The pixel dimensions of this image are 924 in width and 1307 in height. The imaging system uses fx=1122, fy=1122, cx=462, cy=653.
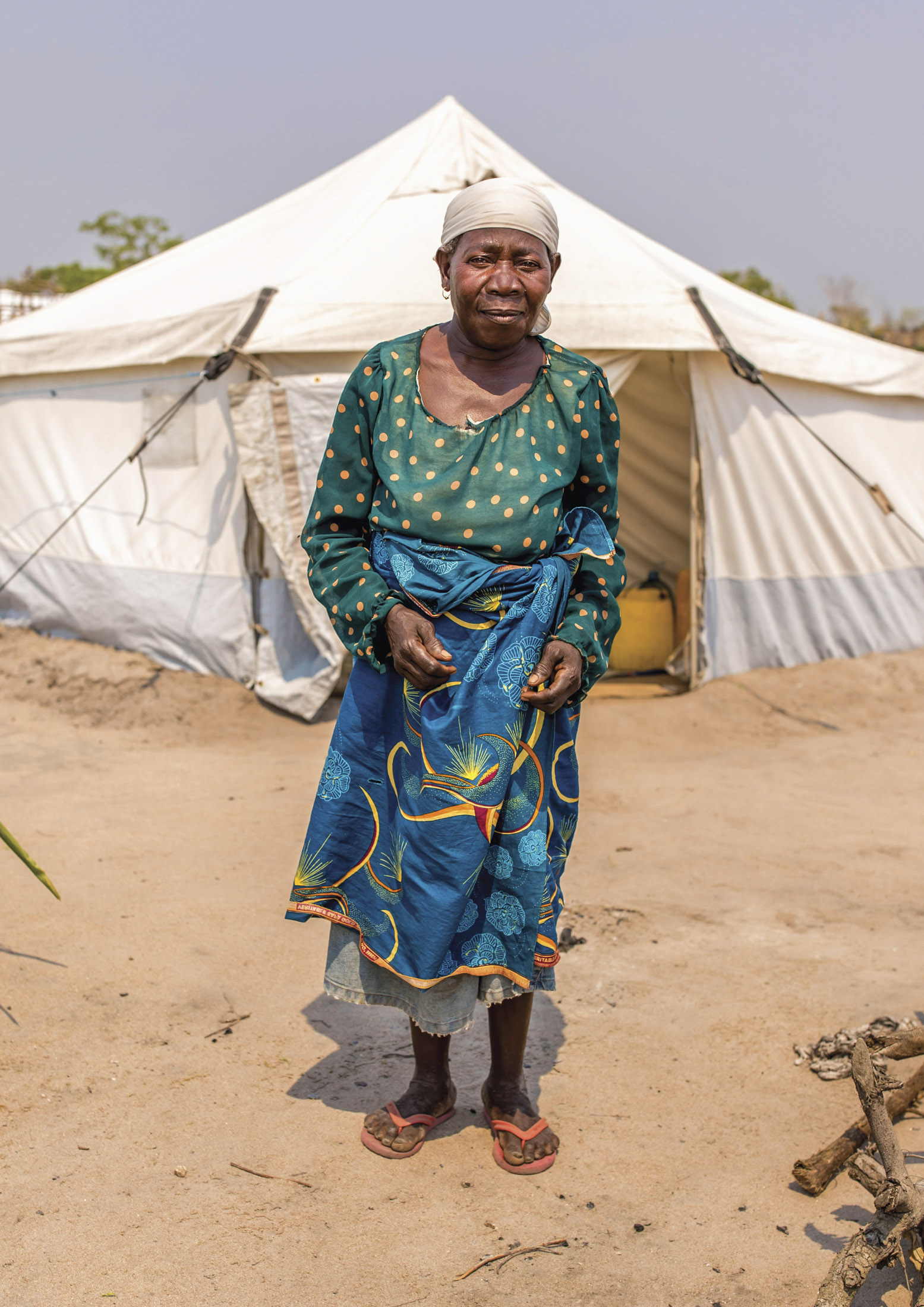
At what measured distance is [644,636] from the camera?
22.2ft

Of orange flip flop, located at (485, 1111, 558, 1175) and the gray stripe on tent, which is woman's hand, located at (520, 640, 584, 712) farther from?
the gray stripe on tent

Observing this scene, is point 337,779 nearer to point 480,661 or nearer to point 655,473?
point 480,661

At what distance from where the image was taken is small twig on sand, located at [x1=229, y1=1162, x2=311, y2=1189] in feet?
6.17

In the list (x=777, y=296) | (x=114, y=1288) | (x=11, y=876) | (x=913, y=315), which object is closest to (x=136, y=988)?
(x=11, y=876)

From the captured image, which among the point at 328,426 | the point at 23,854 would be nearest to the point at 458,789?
the point at 23,854

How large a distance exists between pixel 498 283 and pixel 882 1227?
145cm

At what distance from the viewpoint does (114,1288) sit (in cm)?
161

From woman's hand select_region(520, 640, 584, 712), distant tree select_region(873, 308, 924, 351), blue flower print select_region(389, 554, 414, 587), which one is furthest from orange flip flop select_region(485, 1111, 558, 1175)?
distant tree select_region(873, 308, 924, 351)

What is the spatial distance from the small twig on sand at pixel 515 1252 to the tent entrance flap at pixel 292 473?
3550 millimetres

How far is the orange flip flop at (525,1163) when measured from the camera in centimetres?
193

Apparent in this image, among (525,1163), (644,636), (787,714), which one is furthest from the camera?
(644,636)

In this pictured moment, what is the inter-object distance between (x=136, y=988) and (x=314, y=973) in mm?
417

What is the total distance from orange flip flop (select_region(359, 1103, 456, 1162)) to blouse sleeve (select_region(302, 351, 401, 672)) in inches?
32.2

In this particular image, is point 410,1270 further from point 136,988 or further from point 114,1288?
point 136,988
